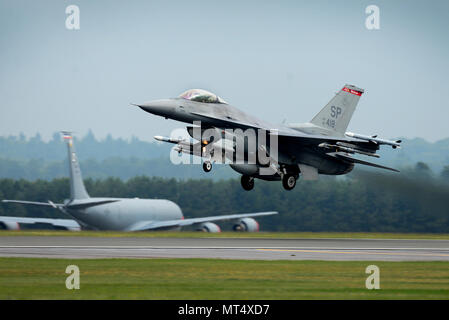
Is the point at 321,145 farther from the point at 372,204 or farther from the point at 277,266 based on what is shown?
the point at 372,204

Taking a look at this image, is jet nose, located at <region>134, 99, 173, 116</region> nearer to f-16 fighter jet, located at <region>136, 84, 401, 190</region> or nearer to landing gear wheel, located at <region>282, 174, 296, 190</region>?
f-16 fighter jet, located at <region>136, 84, 401, 190</region>

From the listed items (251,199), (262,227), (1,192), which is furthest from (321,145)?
(1,192)

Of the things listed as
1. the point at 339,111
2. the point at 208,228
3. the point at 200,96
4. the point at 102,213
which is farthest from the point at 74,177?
the point at 200,96

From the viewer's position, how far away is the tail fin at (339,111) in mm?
45125

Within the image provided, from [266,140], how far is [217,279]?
17276 mm

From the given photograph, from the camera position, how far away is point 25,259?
3005cm

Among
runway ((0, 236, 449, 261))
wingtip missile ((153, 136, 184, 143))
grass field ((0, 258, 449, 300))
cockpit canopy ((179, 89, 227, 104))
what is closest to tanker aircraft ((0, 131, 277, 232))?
runway ((0, 236, 449, 261))

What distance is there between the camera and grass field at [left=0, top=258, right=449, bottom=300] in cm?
2066

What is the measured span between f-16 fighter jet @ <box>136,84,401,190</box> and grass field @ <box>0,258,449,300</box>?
26.9ft

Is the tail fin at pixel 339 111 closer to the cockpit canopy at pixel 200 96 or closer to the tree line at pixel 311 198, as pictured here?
the tree line at pixel 311 198

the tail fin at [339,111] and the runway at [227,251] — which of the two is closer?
the runway at [227,251]

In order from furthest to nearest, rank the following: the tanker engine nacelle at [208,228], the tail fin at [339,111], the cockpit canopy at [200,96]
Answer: the tanker engine nacelle at [208,228]
the tail fin at [339,111]
the cockpit canopy at [200,96]

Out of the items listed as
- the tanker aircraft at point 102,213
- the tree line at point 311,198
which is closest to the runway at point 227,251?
the tree line at point 311,198

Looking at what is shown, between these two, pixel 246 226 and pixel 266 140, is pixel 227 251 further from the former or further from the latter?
pixel 246 226
